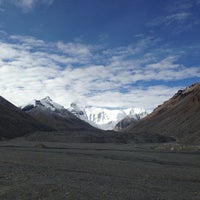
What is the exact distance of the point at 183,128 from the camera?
194250 mm

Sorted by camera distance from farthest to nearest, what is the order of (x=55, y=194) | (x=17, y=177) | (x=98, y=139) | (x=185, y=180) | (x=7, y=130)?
(x=7, y=130) < (x=98, y=139) < (x=185, y=180) < (x=17, y=177) < (x=55, y=194)

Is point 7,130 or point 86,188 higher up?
point 7,130

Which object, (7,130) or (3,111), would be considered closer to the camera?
(7,130)

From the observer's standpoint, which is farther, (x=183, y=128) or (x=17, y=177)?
(x=183, y=128)

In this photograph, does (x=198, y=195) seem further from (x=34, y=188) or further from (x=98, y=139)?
(x=98, y=139)

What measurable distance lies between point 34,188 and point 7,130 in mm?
132344

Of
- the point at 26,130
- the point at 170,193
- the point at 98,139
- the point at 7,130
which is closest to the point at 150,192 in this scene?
the point at 170,193

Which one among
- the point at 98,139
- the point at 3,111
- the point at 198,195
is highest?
the point at 3,111

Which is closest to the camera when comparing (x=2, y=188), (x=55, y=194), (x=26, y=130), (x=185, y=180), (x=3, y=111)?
(x=55, y=194)

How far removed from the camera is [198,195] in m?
26.0

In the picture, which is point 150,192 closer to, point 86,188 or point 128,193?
point 128,193

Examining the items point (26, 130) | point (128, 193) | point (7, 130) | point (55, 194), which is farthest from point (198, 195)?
point (26, 130)

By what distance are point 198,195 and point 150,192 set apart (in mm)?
3241

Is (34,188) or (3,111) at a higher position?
(3,111)
